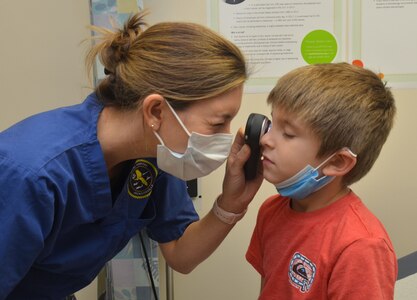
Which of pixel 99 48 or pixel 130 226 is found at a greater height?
pixel 99 48

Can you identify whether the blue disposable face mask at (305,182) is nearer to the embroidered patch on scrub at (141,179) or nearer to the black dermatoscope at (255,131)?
the black dermatoscope at (255,131)

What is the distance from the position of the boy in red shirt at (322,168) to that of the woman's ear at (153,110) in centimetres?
23

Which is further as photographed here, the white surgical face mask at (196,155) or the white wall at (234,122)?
the white wall at (234,122)

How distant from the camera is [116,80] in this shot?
3.19 feet

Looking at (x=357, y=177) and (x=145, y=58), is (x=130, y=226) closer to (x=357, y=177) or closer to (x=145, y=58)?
(x=145, y=58)

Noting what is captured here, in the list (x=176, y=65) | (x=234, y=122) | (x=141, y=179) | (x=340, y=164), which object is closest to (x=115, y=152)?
(x=141, y=179)

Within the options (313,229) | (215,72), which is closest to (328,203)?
(313,229)

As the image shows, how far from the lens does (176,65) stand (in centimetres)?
92

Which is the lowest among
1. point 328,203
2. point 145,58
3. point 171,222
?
point 171,222

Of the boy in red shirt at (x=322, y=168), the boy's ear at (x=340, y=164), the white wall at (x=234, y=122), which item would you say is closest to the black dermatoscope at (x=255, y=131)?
the boy in red shirt at (x=322, y=168)

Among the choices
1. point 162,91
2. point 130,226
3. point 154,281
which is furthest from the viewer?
point 154,281

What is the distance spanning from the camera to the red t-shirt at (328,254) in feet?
2.68

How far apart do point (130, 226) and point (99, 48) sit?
0.43m

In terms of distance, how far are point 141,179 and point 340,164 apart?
0.47 meters
